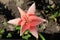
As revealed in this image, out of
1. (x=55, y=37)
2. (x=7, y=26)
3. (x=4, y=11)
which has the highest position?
(x=4, y=11)

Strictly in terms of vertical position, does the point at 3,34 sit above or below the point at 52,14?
below

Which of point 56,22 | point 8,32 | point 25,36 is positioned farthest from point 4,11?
point 56,22

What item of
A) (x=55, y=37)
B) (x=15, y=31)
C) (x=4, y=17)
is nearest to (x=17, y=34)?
(x=15, y=31)

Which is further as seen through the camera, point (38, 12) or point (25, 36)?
point (38, 12)

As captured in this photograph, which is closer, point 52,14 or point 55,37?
point 55,37

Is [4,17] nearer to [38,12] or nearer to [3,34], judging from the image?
[3,34]

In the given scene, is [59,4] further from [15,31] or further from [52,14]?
[15,31]

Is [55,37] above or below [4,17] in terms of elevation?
below

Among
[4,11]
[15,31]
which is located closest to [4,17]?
[4,11]
